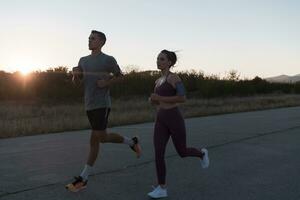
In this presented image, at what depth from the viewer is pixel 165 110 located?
268 inches

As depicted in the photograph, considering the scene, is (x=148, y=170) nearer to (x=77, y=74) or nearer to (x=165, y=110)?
(x=165, y=110)

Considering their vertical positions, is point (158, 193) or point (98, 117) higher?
point (98, 117)

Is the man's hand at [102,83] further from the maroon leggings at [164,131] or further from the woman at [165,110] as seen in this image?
the maroon leggings at [164,131]

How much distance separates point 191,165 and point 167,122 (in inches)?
104

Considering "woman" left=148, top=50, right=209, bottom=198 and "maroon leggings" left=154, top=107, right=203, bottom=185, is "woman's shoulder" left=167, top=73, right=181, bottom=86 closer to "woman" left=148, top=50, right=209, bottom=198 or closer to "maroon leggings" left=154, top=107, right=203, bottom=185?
"woman" left=148, top=50, right=209, bottom=198

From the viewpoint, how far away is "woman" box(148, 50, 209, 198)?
6.68m

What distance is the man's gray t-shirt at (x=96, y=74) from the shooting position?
7.10m

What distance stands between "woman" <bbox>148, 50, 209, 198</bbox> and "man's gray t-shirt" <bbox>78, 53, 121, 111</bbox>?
688 millimetres

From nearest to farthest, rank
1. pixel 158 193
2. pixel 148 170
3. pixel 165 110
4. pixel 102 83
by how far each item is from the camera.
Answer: pixel 158 193 < pixel 165 110 < pixel 102 83 < pixel 148 170

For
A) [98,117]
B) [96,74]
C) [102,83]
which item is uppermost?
[96,74]

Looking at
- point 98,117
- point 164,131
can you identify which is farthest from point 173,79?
point 98,117

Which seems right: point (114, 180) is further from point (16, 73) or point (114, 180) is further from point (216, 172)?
point (16, 73)

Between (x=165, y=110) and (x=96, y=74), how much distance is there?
103cm

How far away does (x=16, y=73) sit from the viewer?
5416 cm
